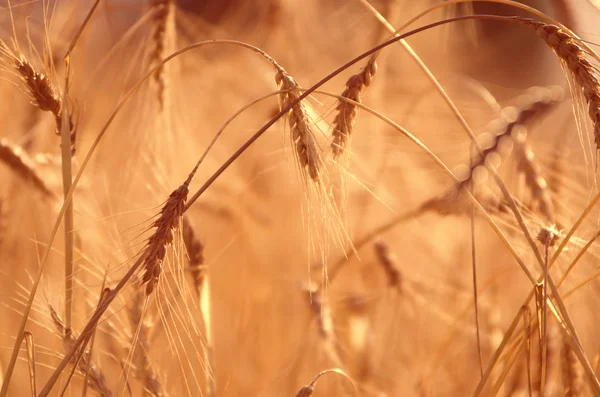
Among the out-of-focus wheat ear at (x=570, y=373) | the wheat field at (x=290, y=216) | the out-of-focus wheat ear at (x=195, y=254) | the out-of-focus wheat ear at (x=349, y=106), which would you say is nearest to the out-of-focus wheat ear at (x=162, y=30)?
the wheat field at (x=290, y=216)

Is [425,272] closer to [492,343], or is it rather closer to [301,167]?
[492,343]

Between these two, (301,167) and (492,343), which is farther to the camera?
(492,343)

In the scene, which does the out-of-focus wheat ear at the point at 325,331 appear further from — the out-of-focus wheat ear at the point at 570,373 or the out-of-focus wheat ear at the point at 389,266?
the out-of-focus wheat ear at the point at 570,373

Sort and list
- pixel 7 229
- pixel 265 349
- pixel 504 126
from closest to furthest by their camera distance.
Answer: pixel 504 126 < pixel 7 229 < pixel 265 349

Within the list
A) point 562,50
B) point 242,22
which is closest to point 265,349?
point 562,50

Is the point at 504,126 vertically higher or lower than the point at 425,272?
higher

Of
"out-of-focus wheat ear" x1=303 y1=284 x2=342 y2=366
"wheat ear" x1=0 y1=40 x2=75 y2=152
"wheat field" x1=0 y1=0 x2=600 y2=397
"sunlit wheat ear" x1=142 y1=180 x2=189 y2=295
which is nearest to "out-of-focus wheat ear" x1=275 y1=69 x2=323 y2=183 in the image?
"wheat field" x1=0 y1=0 x2=600 y2=397
